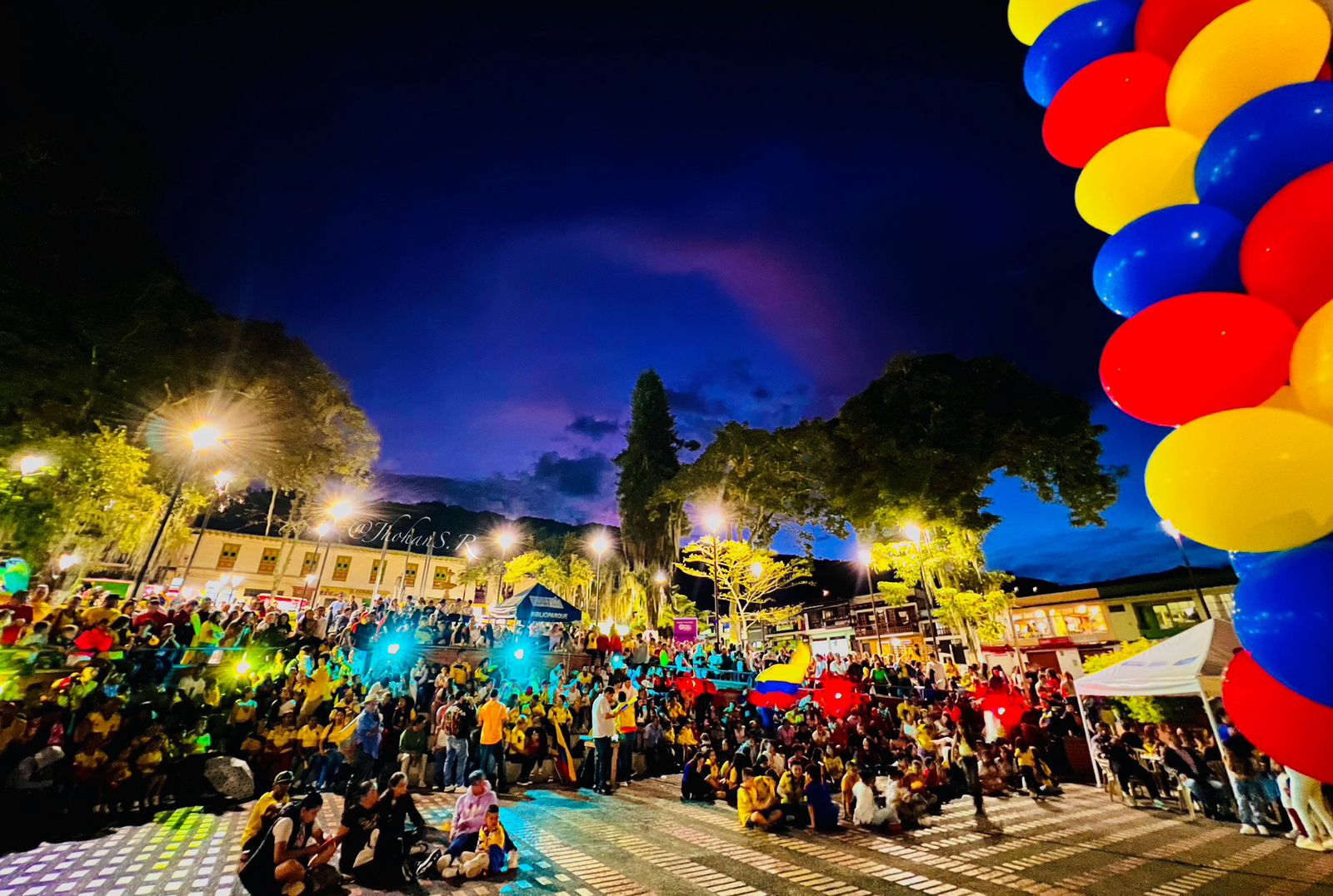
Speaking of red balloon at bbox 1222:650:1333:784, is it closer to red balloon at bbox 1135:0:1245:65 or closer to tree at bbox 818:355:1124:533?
red balloon at bbox 1135:0:1245:65

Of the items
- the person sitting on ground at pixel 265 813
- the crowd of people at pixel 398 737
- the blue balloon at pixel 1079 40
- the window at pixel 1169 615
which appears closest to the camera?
the blue balloon at pixel 1079 40

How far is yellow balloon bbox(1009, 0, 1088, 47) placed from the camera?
358 centimetres

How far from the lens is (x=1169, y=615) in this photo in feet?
98.4

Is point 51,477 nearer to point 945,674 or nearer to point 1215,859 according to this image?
point 1215,859

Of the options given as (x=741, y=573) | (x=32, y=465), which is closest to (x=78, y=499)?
(x=32, y=465)

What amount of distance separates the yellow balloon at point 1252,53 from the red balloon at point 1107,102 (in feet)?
1.33

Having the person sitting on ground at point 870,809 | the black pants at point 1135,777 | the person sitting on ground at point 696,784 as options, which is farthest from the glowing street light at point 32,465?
the black pants at point 1135,777

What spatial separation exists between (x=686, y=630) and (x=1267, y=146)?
61.5 ft

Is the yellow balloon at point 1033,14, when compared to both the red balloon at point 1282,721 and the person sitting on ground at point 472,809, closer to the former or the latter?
the red balloon at point 1282,721

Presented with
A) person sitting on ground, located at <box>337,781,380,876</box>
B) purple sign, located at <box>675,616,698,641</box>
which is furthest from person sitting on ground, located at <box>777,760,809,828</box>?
purple sign, located at <box>675,616,698,641</box>

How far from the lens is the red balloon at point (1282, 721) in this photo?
6.27ft

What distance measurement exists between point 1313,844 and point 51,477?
29351 millimetres

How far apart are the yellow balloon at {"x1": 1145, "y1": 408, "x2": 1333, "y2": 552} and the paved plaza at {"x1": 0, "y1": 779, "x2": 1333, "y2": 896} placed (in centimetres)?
563

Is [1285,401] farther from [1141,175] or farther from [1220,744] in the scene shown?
[1220,744]
